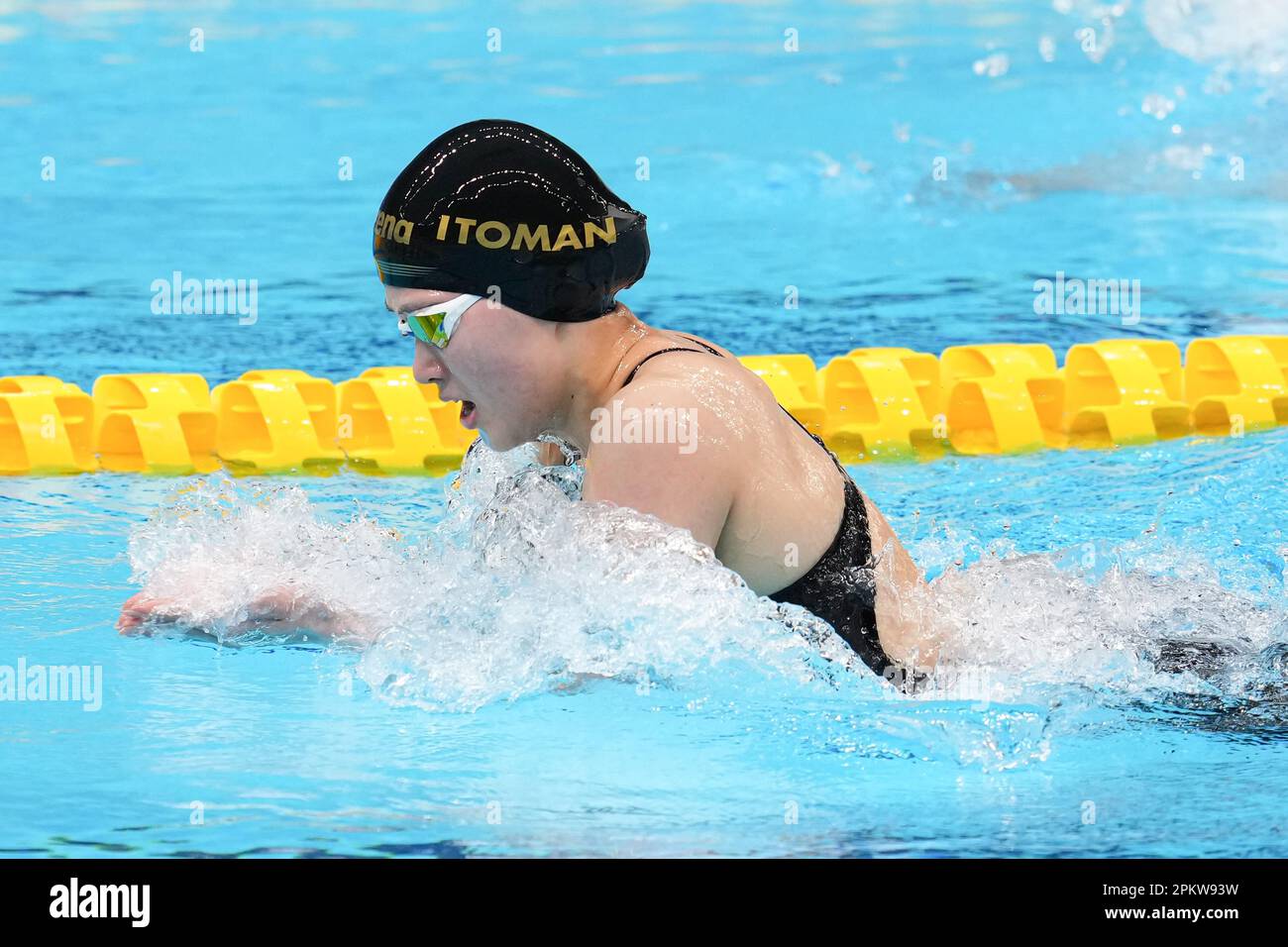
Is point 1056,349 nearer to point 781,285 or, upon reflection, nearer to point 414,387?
point 781,285

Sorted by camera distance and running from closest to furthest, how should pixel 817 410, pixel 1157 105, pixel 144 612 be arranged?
pixel 144 612
pixel 817 410
pixel 1157 105

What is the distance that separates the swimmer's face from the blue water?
25cm

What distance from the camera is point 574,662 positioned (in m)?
2.73

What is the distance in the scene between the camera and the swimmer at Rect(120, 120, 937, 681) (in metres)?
2.52

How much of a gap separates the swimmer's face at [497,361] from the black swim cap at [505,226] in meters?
0.03

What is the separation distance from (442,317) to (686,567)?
0.56 metres

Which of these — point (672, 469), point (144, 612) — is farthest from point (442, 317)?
point (144, 612)

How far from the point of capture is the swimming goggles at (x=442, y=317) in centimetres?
257

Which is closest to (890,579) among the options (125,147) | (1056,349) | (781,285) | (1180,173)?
(1056,349)

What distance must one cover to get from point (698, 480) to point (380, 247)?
0.68 m

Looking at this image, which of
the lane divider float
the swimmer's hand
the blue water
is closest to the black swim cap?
the blue water

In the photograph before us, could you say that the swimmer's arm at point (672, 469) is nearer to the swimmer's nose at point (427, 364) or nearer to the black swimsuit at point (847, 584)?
the black swimsuit at point (847, 584)

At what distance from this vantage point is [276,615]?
109 inches

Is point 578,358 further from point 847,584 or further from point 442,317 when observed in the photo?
point 847,584
